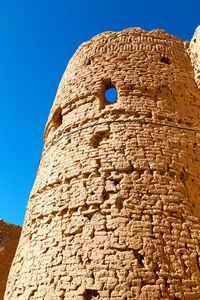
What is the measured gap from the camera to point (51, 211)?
4.27m

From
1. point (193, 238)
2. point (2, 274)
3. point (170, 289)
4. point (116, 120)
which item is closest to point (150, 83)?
point (116, 120)

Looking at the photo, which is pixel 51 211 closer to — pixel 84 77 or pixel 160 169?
pixel 160 169

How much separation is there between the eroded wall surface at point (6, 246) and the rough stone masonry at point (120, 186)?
5.87 m

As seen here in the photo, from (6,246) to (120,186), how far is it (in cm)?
804

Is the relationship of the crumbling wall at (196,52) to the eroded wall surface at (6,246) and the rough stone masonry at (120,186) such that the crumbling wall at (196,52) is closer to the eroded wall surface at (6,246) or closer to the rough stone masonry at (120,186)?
the rough stone masonry at (120,186)

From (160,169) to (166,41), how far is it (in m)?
3.74

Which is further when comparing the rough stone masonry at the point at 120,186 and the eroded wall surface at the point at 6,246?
the eroded wall surface at the point at 6,246

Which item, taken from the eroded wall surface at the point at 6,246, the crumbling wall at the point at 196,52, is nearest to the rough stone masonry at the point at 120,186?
the crumbling wall at the point at 196,52

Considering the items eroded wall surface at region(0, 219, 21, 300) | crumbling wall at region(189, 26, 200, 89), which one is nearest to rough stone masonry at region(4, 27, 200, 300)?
crumbling wall at region(189, 26, 200, 89)

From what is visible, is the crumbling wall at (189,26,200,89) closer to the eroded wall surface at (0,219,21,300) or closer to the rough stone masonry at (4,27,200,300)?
the rough stone masonry at (4,27,200,300)

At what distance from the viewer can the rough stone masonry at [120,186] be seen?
11.0 ft

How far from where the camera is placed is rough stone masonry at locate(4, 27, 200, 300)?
3.37m

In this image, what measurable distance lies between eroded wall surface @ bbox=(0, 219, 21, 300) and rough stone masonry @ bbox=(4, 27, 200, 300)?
5.87 metres

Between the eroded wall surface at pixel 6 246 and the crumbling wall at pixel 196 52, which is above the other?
the crumbling wall at pixel 196 52
